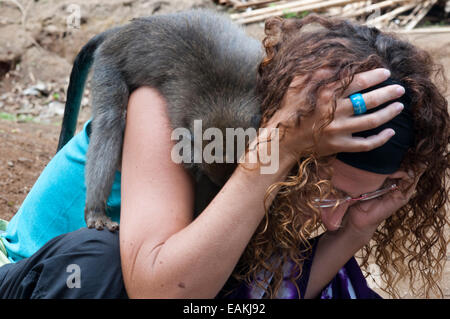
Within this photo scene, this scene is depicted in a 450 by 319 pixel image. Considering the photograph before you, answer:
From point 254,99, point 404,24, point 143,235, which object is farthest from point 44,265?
point 404,24

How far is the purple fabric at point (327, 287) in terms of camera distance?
2.00 metres

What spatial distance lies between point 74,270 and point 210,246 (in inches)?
18.9

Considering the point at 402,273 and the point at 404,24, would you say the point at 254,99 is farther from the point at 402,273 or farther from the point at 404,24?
the point at 404,24

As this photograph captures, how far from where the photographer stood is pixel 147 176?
1753mm

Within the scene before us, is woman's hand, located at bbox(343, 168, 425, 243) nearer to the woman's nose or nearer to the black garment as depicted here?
the woman's nose

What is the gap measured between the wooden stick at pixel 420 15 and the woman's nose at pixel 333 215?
17.5 feet

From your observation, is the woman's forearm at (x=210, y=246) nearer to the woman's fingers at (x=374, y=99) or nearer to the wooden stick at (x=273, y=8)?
the woman's fingers at (x=374, y=99)

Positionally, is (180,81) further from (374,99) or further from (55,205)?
(374,99)

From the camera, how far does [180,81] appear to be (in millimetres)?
2168

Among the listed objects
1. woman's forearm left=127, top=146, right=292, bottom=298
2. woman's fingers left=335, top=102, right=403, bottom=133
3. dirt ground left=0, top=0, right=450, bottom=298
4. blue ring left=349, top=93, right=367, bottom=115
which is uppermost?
blue ring left=349, top=93, right=367, bottom=115

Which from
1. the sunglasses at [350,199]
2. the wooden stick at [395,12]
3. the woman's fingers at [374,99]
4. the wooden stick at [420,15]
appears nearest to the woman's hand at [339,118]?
the woman's fingers at [374,99]

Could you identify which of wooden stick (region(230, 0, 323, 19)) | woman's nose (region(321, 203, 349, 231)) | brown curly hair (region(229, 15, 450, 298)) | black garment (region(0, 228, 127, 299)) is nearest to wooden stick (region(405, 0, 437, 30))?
wooden stick (region(230, 0, 323, 19))

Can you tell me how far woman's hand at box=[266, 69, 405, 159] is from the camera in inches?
61.4

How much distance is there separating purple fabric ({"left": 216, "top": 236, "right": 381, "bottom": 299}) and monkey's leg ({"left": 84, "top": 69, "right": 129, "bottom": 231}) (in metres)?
0.55
